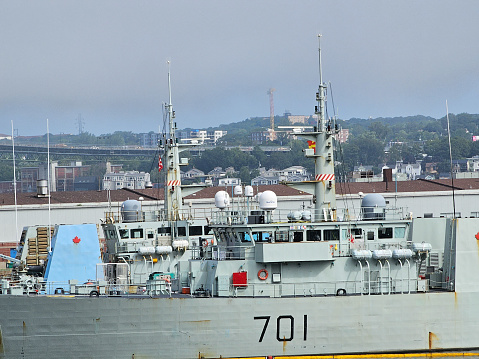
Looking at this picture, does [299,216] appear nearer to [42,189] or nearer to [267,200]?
[267,200]

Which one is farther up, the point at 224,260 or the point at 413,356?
the point at 224,260

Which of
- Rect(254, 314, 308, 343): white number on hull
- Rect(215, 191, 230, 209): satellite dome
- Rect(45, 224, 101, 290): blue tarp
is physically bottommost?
Rect(254, 314, 308, 343): white number on hull

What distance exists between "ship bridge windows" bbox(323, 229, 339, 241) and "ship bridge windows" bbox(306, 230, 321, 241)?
256mm

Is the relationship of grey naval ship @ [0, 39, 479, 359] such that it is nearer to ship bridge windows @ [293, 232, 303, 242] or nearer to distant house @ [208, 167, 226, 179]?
ship bridge windows @ [293, 232, 303, 242]

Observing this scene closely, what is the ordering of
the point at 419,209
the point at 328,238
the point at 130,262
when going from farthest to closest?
the point at 419,209, the point at 130,262, the point at 328,238

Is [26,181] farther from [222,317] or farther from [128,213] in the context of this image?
[222,317]

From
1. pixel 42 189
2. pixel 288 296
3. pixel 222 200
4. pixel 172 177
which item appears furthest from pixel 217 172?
pixel 288 296

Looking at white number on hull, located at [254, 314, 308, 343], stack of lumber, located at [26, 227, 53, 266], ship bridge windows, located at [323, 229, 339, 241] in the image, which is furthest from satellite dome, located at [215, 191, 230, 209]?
stack of lumber, located at [26, 227, 53, 266]

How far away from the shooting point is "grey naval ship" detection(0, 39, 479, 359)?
3297cm

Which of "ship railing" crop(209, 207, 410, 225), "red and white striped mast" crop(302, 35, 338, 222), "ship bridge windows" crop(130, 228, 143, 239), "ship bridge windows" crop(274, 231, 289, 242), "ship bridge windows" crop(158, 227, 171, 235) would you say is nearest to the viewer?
"ship bridge windows" crop(274, 231, 289, 242)

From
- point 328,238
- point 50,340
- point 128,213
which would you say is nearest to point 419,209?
point 128,213

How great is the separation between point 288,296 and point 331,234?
10.2 ft

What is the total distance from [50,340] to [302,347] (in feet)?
31.4

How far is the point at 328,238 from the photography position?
116 ft
